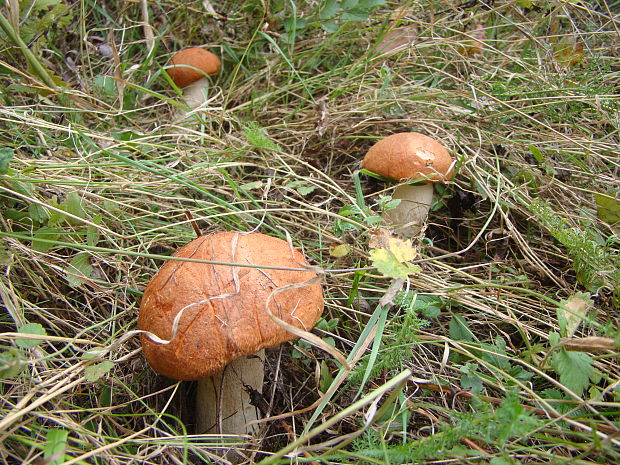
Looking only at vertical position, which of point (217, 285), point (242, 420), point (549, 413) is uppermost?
point (217, 285)

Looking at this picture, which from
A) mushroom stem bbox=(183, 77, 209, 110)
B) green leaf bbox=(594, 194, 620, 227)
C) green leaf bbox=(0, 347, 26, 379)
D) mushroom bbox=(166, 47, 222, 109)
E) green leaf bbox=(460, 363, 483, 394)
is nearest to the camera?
green leaf bbox=(0, 347, 26, 379)

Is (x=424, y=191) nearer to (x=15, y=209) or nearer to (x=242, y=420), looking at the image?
(x=242, y=420)

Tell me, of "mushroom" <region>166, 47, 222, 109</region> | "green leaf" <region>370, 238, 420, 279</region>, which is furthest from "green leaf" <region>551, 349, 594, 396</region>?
"mushroom" <region>166, 47, 222, 109</region>

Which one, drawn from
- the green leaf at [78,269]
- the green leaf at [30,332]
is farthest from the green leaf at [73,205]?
the green leaf at [30,332]

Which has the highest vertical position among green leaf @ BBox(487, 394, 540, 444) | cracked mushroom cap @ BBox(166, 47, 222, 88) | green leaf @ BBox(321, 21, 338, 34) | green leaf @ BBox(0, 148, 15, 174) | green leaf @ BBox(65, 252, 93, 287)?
green leaf @ BBox(0, 148, 15, 174)

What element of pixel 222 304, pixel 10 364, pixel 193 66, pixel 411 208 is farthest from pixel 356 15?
pixel 10 364

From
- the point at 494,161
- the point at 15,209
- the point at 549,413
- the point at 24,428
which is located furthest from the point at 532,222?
the point at 15,209

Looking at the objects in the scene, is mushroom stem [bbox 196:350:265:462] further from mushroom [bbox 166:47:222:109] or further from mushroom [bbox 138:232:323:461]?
mushroom [bbox 166:47:222:109]
